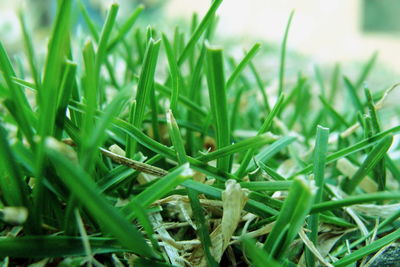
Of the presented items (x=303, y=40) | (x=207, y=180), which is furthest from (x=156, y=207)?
(x=303, y=40)

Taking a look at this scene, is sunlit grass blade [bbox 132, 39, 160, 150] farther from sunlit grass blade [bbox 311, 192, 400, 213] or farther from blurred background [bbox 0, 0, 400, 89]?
blurred background [bbox 0, 0, 400, 89]

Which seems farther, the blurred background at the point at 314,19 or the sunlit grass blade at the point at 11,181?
the blurred background at the point at 314,19

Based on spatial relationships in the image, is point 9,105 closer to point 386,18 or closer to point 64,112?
point 64,112

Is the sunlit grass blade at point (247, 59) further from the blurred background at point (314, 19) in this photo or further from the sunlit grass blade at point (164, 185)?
the blurred background at point (314, 19)

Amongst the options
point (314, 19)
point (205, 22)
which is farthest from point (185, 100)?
point (314, 19)

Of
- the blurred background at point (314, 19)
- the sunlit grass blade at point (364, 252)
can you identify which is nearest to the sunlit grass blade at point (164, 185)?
the sunlit grass blade at point (364, 252)
